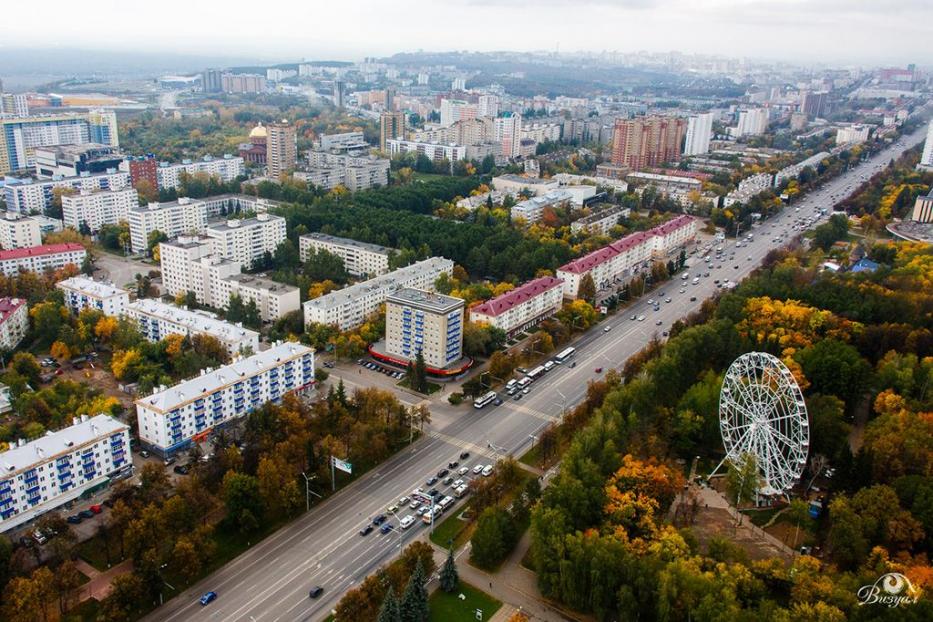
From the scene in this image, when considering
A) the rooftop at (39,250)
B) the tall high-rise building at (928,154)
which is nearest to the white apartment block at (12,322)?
the rooftop at (39,250)

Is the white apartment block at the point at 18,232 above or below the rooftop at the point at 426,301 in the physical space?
below

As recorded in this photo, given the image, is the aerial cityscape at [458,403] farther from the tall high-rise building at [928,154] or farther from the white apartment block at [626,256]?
the tall high-rise building at [928,154]

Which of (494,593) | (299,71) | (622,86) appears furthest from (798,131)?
(299,71)

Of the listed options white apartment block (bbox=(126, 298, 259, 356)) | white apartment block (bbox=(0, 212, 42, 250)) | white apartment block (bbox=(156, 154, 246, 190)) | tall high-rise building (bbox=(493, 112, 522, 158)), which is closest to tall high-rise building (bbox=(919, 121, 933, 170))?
tall high-rise building (bbox=(493, 112, 522, 158))

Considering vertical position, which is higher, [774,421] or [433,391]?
[774,421]

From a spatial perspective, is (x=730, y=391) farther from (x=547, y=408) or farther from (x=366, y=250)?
(x=366, y=250)

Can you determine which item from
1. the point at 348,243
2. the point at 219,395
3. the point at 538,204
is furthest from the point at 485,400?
the point at 538,204
